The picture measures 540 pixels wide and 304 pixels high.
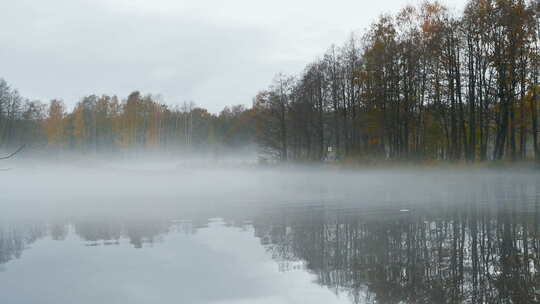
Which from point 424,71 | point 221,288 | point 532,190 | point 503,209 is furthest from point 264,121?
point 221,288

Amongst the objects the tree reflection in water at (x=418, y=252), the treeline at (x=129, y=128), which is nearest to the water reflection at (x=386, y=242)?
the tree reflection in water at (x=418, y=252)

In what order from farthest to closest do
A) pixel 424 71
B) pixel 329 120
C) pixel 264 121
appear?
pixel 264 121
pixel 329 120
pixel 424 71

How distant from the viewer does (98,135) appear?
387 ft

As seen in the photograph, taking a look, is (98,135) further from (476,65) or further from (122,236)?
Answer: (122,236)

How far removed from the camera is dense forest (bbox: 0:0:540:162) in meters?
36.1

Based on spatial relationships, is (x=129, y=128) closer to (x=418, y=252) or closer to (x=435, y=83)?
(x=435, y=83)

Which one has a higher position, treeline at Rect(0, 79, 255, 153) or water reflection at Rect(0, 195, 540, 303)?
treeline at Rect(0, 79, 255, 153)

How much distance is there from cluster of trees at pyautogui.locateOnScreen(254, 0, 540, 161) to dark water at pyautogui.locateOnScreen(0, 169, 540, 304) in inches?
900

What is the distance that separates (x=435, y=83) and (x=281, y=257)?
35209mm

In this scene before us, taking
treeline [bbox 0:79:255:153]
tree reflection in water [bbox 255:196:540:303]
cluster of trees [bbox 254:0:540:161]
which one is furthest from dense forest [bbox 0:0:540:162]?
treeline [bbox 0:79:255:153]

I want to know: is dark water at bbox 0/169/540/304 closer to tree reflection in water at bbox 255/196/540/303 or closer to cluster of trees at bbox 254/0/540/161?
tree reflection in water at bbox 255/196/540/303

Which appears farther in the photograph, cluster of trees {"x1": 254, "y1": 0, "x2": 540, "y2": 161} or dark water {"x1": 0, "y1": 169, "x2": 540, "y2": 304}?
cluster of trees {"x1": 254, "y1": 0, "x2": 540, "y2": 161}

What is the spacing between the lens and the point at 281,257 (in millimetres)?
9484

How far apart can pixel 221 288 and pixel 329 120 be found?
5462 centimetres
